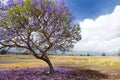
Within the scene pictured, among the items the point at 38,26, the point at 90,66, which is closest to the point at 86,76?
the point at 38,26

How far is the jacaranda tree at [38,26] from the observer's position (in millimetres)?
24828

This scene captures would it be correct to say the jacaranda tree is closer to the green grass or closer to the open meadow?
the open meadow

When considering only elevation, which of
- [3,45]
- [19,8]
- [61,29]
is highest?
[19,8]

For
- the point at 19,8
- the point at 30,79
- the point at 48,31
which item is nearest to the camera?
the point at 30,79

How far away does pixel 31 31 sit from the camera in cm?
2566

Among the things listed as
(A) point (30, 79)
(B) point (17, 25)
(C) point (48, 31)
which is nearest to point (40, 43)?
(C) point (48, 31)

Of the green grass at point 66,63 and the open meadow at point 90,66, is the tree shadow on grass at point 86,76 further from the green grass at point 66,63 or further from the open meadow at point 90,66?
the green grass at point 66,63

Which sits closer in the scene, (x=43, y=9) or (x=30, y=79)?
(x=30, y=79)

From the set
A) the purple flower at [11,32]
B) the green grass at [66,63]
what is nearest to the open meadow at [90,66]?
the green grass at [66,63]

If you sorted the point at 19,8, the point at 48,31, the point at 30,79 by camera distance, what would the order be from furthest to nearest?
→ the point at 48,31, the point at 19,8, the point at 30,79

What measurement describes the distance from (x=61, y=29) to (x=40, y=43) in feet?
8.37

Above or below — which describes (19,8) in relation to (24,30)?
above

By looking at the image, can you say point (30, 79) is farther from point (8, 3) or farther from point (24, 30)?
point (8, 3)

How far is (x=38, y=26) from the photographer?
25719 mm
